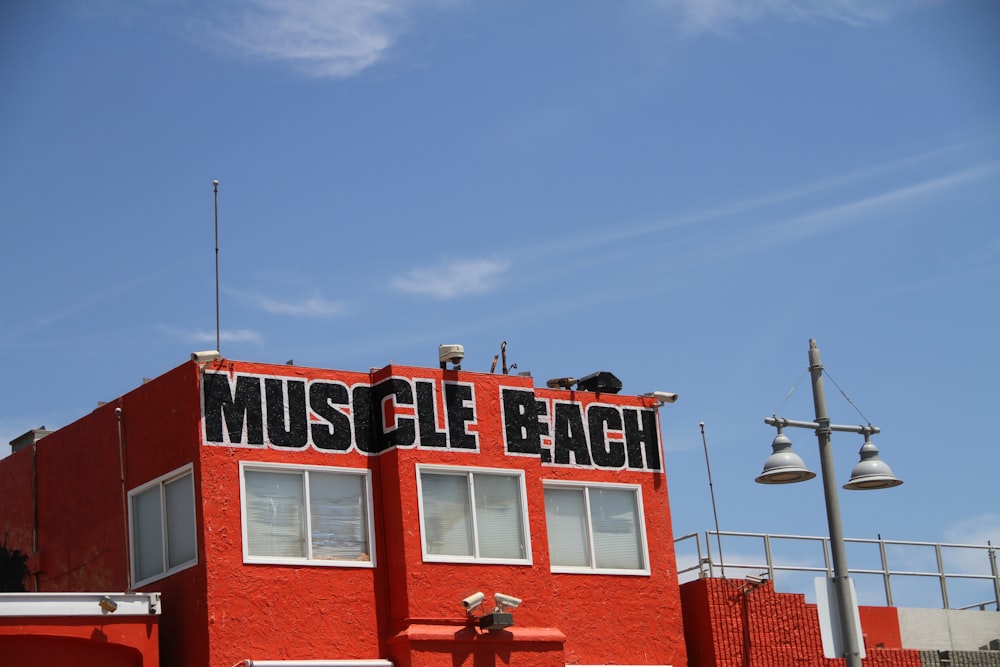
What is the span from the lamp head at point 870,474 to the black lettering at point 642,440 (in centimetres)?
Answer: 762

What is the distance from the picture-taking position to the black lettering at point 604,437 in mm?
29000

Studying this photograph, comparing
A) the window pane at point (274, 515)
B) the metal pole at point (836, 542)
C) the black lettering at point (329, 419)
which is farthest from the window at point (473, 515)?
the metal pole at point (836, 542)

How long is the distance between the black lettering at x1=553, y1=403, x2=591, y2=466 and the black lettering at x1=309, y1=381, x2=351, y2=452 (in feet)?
14.4

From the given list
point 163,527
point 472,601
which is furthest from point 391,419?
point 163,527

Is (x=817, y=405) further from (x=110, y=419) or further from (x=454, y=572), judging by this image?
(x=110, y=419)

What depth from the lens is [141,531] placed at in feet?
86.5

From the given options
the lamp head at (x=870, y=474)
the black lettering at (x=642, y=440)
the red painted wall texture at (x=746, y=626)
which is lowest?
Answer: the red painted wall texture at (x=746, y=626)

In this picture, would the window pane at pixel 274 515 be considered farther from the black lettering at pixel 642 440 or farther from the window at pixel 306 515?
the black lettering at pixel 642 440

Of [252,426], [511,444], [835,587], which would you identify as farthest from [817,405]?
[252,426]

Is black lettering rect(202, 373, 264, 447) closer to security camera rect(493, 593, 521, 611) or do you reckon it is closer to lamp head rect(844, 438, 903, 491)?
security camera rect(493, 593, 521, 611)

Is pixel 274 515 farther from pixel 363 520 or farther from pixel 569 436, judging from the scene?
pixel 569 436

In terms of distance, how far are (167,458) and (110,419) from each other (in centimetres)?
227

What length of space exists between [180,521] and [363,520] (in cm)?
302

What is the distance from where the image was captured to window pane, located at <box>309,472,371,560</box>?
25391mm
